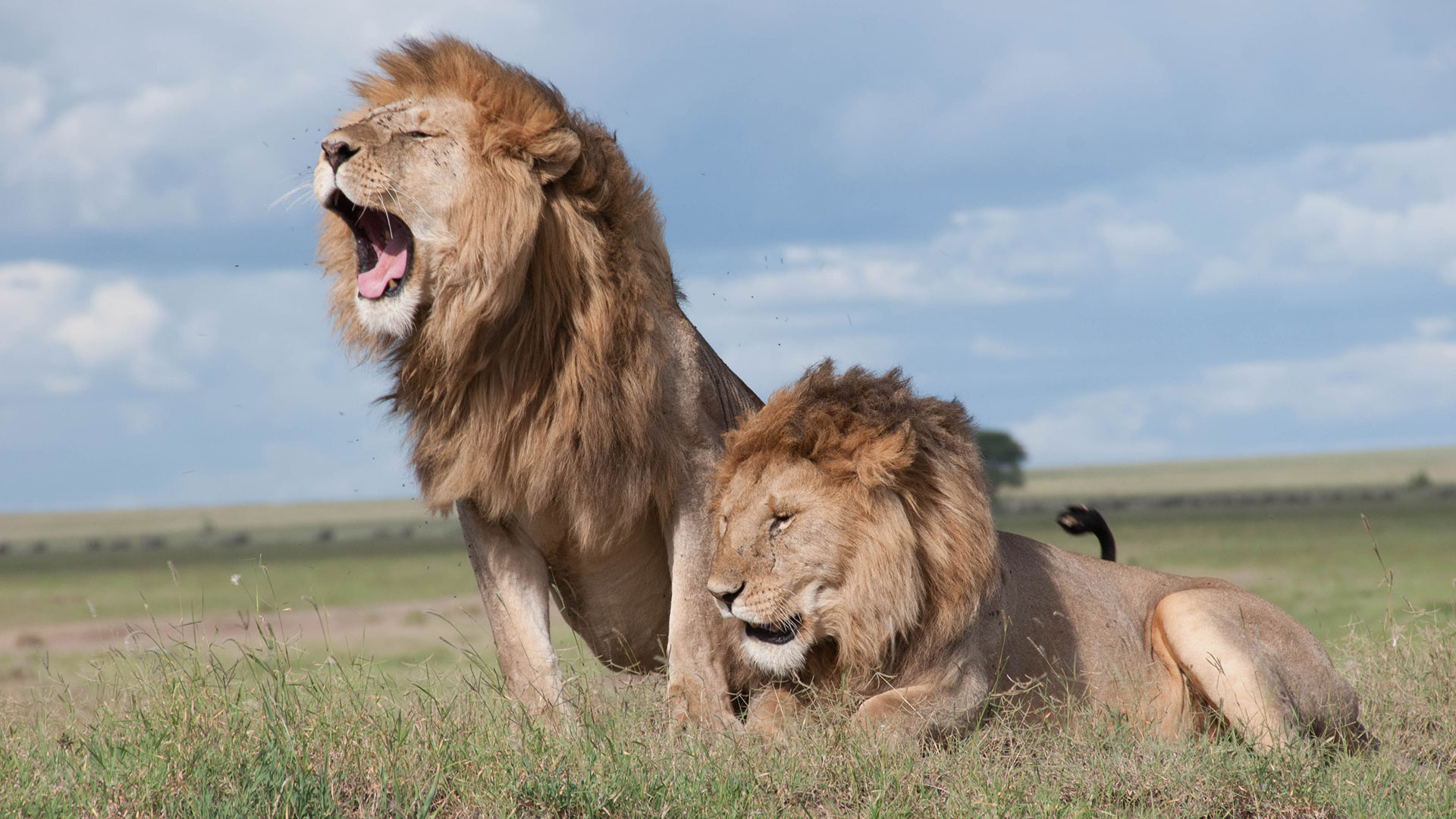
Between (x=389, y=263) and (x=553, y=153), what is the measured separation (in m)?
0.61

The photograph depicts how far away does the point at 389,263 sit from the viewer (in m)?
4.11

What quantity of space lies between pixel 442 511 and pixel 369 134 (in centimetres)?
125

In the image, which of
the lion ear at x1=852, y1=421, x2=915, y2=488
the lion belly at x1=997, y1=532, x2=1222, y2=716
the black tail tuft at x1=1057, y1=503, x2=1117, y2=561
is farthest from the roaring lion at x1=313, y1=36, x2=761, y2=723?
the black tail tuft at x1=1057, y1=503, x2=1117, y2=561

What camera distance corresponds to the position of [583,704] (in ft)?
13.6

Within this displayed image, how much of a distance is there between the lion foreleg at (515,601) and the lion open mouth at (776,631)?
2.29 ft

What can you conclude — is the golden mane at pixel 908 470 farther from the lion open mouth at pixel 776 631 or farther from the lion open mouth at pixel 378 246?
the lion open mouth at pixel 378 246

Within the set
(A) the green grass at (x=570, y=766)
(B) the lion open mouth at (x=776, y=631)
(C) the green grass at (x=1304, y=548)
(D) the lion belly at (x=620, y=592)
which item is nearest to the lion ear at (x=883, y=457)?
(B) the lion open mouth at (x=776, y=631)

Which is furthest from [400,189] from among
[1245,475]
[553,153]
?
[1245,475]

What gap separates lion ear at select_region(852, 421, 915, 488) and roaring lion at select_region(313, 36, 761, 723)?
61cm

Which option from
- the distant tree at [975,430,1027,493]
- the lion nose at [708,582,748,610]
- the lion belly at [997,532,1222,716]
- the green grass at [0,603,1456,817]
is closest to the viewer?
the green grass at [0,603,1456,817]

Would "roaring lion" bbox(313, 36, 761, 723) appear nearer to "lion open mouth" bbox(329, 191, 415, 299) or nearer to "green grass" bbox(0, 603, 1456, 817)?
"lion open mouth" bbox(329, 191, 415, 299)

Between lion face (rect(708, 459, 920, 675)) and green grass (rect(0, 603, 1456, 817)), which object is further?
lion face (rect(708, 459, 920, 675))

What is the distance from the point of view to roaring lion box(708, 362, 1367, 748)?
3.96 metres

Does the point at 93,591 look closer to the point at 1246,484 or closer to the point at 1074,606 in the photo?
the point at 1074,606
